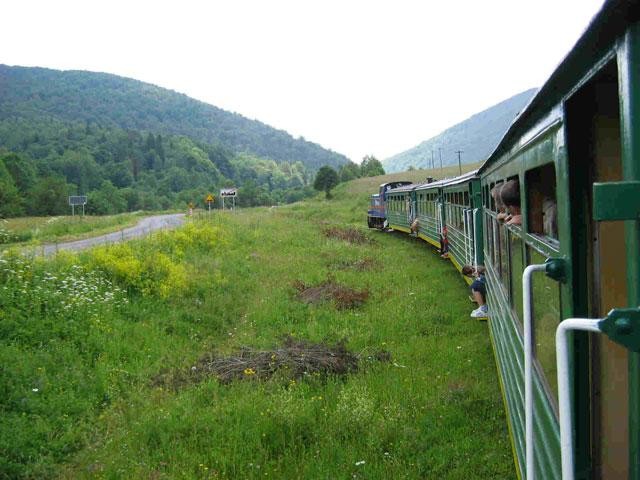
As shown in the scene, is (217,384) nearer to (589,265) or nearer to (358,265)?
(589,265)

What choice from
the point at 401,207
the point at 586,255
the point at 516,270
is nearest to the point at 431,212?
the point at 401,207

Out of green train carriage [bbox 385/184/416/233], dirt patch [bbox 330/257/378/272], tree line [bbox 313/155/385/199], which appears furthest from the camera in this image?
tree line [bbox 313/155/385/199]

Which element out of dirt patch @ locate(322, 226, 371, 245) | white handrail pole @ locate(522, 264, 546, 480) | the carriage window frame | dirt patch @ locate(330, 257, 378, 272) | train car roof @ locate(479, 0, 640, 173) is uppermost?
train car roof @ locate(479, 0, 640, 173)

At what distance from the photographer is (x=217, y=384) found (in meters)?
7.16

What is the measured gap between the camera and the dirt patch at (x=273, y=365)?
24.4 ft

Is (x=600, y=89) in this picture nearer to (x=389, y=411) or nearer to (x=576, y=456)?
(x=576, y=456)

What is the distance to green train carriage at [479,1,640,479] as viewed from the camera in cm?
132

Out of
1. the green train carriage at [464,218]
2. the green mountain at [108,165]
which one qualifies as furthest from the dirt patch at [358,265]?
the green mountain at [108,165]

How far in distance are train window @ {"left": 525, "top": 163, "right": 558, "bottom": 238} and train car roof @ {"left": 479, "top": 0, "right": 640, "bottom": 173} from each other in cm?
32

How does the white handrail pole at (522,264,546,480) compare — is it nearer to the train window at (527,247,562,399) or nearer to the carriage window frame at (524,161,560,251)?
the train window at (527,247,562,399)

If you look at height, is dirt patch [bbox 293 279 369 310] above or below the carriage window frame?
below

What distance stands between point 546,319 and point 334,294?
9580 millimetres

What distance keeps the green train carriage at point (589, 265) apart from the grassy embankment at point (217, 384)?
291 centimetres

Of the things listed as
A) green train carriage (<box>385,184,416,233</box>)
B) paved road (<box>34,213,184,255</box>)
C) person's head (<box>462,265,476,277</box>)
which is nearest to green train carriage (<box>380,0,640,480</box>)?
person's head (<box>462,265,476,277</box>)
